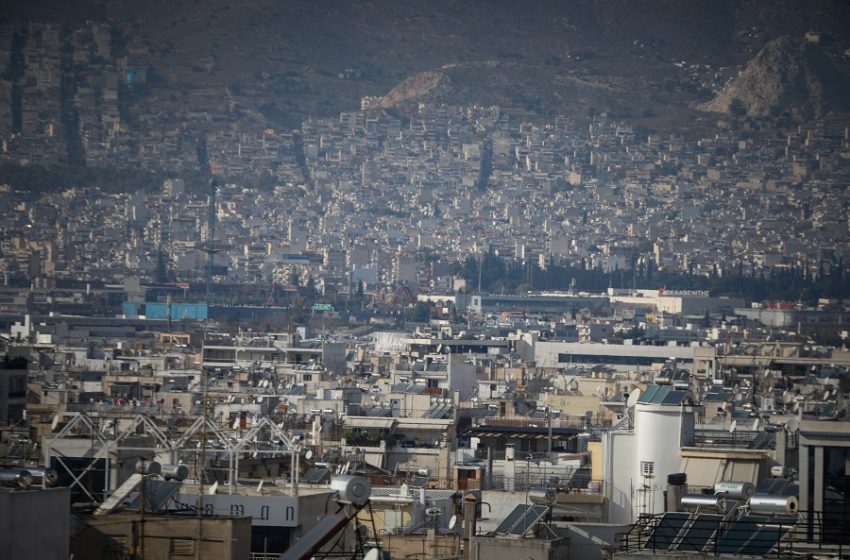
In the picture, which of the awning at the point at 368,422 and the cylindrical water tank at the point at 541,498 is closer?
the cylindrical water tank at the point at 541,498

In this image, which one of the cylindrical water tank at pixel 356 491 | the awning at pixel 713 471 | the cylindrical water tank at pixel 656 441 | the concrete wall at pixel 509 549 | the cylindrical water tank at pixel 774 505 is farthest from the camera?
the awning at pixel 713 471

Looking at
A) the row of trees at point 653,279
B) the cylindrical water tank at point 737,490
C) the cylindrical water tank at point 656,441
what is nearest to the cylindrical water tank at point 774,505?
the cylindrical water tank at point 737,490

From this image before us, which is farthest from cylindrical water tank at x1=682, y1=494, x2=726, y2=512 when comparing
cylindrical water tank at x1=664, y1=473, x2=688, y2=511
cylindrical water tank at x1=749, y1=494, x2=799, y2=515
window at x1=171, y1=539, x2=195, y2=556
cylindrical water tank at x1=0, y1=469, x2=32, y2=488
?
cylindrical water tank at x1=0, y1=469, x2=32, y2=488

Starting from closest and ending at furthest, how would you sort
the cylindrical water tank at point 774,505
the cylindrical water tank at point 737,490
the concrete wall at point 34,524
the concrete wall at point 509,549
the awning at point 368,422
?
the concrete wall at point 34,524, the cylindrical water tank at point 774,505, the concrete wall at point 509,549, the cylindrical water tank at point 737,490, the awning at point 368,422

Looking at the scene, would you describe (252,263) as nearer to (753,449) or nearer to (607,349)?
(607,349)

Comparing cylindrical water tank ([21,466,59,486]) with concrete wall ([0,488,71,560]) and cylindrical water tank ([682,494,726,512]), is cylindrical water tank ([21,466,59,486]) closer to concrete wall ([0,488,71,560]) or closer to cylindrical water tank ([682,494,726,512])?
concrete wall ([0,488,71,560])

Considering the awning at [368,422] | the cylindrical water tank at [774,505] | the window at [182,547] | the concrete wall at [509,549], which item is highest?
the cylindrical water tank at [774,505]

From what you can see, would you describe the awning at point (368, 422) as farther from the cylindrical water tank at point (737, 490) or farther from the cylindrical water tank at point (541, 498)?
the cylindrical water tank at point (737, 490)

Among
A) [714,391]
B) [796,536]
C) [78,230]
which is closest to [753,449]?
[796,536]
